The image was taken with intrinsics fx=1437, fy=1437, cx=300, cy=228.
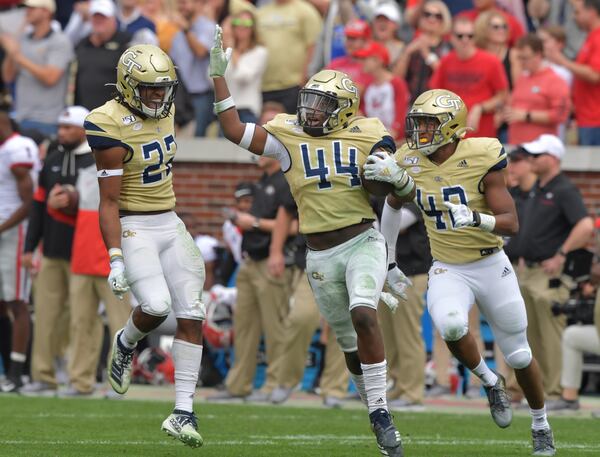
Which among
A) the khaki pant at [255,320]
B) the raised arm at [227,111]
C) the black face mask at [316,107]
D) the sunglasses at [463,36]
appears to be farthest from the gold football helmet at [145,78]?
the sunglasses at [463,36]

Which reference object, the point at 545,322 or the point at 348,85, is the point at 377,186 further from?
the point at 545,322

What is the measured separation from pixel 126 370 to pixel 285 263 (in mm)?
3936

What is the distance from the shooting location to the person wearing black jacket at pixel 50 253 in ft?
40.6

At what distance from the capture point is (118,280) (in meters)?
8.21

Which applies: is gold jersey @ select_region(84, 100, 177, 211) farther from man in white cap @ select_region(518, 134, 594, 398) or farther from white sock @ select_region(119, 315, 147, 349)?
man in white cap @ select_region(518, 134, 594, 398)

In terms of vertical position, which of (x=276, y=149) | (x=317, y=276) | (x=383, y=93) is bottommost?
(x=383, y=93)

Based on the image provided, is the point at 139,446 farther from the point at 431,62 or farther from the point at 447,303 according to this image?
the point at 431,62

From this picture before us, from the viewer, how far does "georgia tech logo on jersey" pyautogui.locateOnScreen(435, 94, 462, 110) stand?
866 cm

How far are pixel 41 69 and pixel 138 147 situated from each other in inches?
285

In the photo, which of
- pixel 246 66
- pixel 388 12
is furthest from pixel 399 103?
pixel 246 66

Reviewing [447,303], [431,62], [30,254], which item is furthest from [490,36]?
[447,303]

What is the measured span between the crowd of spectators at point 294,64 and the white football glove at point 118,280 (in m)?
4.04

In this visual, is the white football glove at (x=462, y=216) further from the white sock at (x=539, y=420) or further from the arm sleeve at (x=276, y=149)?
the white sock at (x=539, y=420)

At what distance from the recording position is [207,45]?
15570 mm
